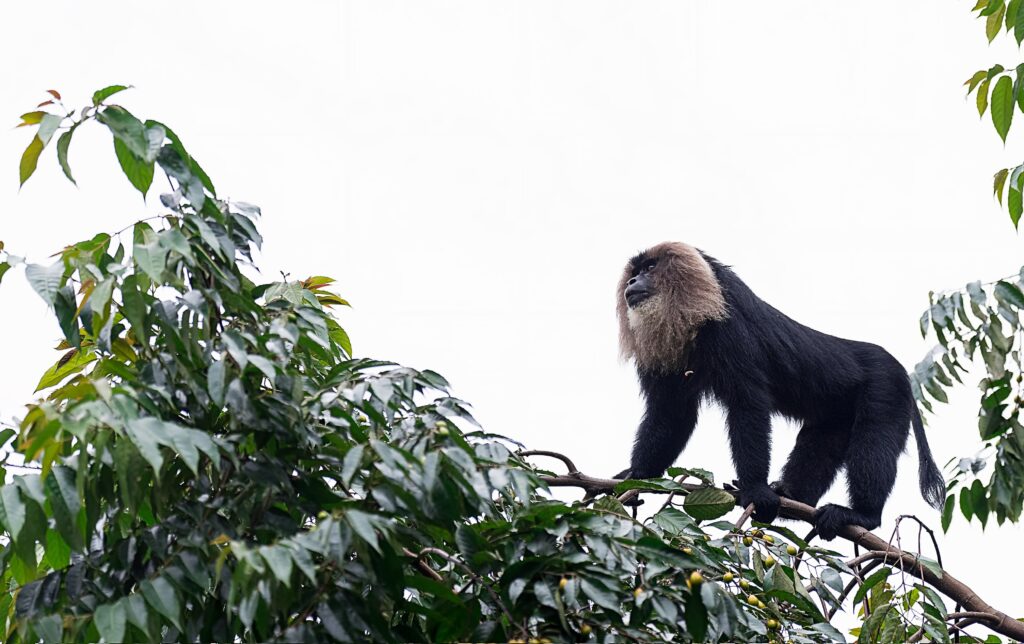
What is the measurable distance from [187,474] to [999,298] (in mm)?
2007

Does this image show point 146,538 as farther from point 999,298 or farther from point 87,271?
point 999,298

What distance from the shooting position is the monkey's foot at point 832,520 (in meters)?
3.97

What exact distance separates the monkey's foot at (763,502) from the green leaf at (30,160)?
279 cm

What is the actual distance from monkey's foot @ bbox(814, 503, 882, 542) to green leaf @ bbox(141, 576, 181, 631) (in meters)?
2.75

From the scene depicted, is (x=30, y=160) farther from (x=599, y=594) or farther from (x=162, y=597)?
(x=599, y=594)

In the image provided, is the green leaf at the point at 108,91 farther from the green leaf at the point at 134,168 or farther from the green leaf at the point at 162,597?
the green leaf at the point at 162,597

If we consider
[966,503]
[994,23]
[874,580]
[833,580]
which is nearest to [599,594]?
[833,580]

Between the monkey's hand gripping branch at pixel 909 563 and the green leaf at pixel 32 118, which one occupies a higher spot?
the green leaf at pixel 32 118

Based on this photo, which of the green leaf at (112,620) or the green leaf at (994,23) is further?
the green leaf at (994,23)

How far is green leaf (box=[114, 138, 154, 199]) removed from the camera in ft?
6.63

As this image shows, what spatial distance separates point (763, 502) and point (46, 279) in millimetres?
2795

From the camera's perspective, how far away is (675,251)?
4.97 m

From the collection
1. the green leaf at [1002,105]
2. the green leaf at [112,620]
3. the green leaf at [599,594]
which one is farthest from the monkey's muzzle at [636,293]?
the green leaf at [112,620]

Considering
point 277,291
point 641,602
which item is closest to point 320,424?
point 277,291
